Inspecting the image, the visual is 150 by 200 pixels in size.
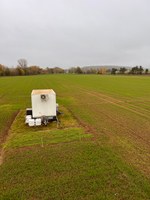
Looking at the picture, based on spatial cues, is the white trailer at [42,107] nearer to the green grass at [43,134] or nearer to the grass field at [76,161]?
the green grass at [43,134]

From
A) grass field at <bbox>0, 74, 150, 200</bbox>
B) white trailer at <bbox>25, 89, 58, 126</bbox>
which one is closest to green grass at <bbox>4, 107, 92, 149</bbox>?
grass field at <bbox>0, 74, 150, 200</bbox>

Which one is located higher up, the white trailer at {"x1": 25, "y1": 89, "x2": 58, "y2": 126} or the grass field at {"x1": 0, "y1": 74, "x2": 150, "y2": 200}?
the white trailer at {"x1": 25, "y1": 89, "x2": 58, "y2": 126}

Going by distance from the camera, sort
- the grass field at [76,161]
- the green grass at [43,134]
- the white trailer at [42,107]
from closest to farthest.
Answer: the grass field at [76,161] < the green grass at [43,134] < the white trailer at [42,107]

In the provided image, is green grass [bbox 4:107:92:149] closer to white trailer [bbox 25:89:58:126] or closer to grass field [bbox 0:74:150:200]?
grass field [bbox 0:74:150:200]

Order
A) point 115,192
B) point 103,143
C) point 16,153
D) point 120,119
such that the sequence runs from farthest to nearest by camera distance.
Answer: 1. point 120,119
2. point 103,143
3. point 16,153
4. point 115,192

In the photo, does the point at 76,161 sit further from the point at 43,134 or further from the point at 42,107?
the point at 42,107

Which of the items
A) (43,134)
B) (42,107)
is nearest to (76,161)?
(43,134)

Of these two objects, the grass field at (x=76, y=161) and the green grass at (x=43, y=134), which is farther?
the green grass at (x=43, y=134)

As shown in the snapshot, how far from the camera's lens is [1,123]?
11.0m

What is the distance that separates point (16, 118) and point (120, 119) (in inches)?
275

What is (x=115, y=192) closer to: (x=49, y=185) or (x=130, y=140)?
(x=49, y=185)

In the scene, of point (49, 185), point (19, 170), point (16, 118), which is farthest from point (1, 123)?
point (49, 185)

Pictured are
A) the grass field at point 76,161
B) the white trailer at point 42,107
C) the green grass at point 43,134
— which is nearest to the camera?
the grass field at point 76,161

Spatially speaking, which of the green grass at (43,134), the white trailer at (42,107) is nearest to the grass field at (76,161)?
the green grass at (43,134)
